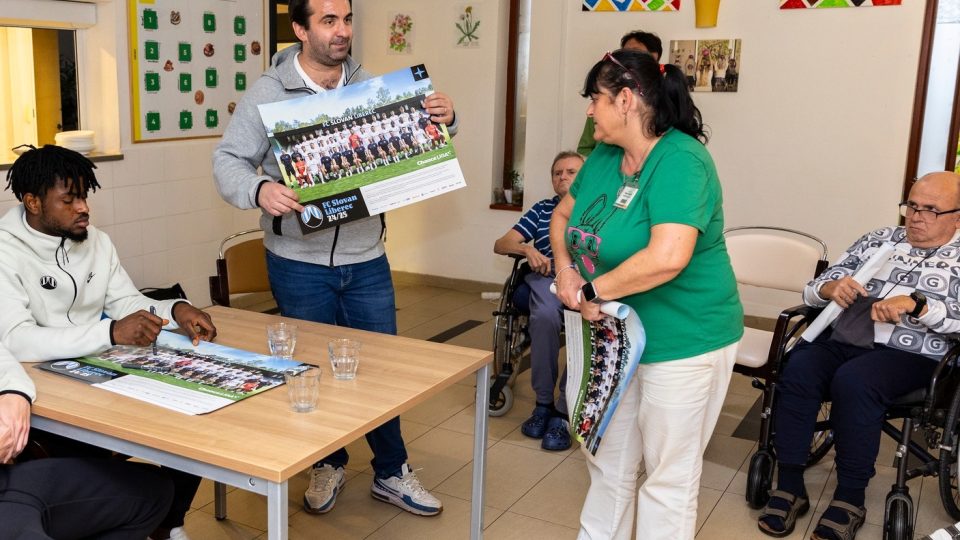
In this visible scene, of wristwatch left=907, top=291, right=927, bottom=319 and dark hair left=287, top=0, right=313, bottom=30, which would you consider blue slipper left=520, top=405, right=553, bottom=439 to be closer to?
wristwatch left=907, top=291, right=927, bottom=319

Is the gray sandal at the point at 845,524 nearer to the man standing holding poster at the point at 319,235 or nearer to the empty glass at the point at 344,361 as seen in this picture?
the man standing holding poster at the point at 319,235

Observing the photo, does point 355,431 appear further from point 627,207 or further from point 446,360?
point 627,207

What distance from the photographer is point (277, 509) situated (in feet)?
5.97

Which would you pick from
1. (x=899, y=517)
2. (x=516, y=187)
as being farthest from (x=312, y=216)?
(x=516, y=187)

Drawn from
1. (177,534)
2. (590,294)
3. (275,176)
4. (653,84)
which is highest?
(653,84)

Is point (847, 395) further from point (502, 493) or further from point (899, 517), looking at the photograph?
point (502, 493)

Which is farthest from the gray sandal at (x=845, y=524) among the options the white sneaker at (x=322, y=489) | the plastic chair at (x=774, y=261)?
the white sneaker at (x=322, y=489)

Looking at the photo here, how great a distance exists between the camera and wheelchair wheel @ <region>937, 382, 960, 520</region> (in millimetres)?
2990

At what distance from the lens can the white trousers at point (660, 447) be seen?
2.42 metres

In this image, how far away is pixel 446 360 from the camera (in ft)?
8.17

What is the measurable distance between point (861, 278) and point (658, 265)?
4.70 ft

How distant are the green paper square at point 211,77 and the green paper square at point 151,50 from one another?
38 centimetres

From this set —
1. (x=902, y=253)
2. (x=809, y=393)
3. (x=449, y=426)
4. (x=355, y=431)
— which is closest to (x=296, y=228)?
(x=355, y=431)

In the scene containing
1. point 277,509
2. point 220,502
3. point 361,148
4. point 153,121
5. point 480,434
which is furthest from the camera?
point 153,121
